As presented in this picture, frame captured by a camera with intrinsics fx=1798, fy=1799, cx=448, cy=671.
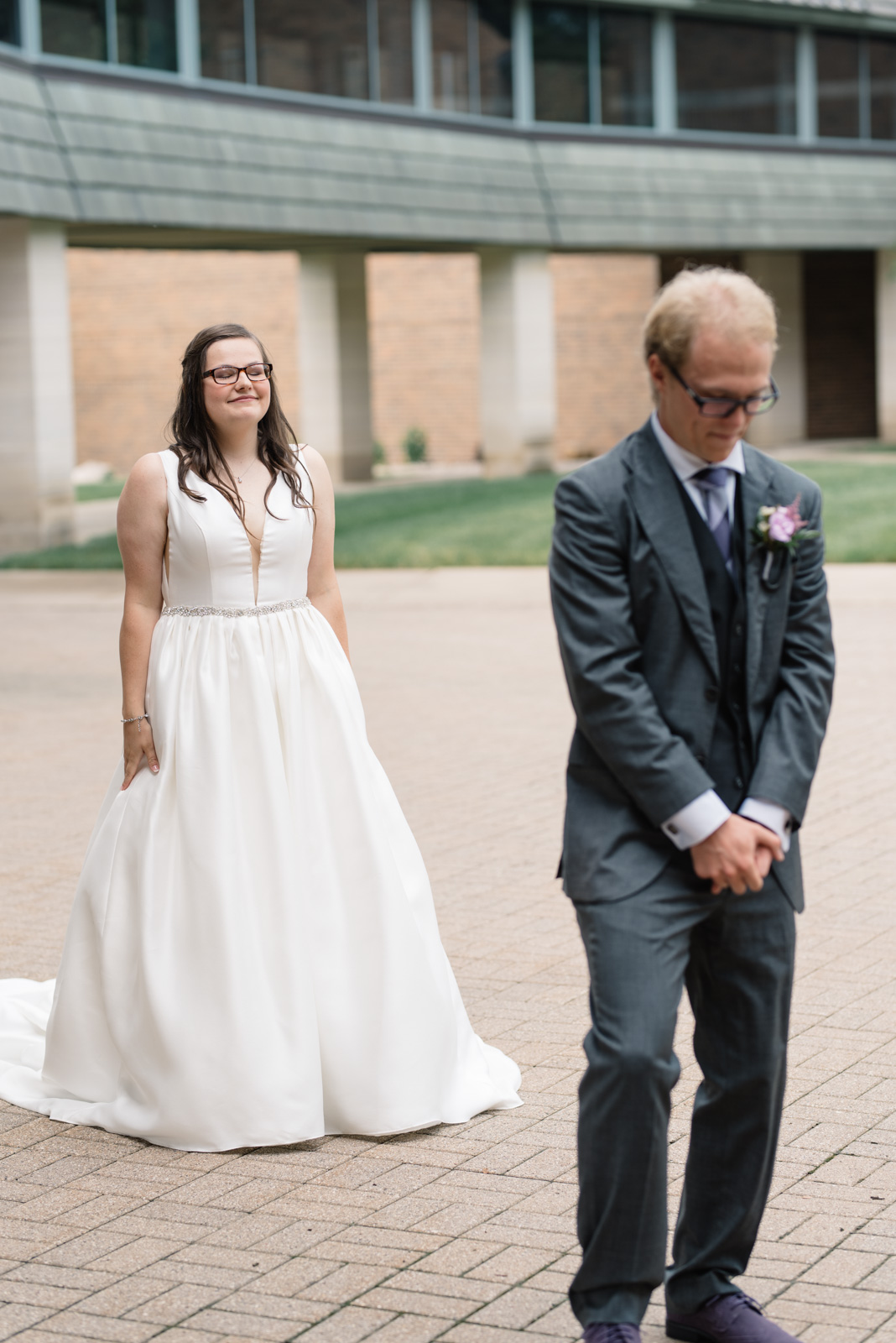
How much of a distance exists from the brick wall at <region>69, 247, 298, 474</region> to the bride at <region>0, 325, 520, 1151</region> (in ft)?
119

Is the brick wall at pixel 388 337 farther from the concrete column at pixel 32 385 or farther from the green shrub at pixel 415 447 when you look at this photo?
the concrete column at pixel 32 385

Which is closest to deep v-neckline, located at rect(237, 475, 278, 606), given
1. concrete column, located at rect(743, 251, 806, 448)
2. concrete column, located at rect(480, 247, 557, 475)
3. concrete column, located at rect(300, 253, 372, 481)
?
concrete column, located at rect(480, 247, 557, 475)

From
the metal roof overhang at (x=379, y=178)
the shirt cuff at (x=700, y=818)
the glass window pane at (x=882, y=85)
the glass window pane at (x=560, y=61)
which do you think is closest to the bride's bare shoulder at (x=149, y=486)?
the shirt cuff at (x=700, y=818)

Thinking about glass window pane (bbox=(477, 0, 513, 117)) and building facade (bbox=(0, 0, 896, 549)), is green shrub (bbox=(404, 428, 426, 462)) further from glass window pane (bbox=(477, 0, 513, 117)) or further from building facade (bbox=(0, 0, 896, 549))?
glass window pane (bbox=(477, 0, 513, 117))

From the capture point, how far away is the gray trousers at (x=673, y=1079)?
3.12m

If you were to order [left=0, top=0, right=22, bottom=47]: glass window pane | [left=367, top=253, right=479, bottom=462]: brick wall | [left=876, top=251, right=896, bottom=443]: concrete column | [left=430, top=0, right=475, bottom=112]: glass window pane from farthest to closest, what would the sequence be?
[left=367, top=253, right=479, bottom=462]: brick wall < [left=876, top=251, right=896, bottom=443]: concrete column < [left=430, top=0, right=475, bottom=112]: glass window pane < [left=0, top=0, right=22, bottom=47]: glass window pane

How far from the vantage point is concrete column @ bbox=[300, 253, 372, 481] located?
105 ft

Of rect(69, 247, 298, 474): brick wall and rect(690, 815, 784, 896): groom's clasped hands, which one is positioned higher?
rect(69, 247, 298, 474): brick wall

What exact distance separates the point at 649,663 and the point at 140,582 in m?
2.04

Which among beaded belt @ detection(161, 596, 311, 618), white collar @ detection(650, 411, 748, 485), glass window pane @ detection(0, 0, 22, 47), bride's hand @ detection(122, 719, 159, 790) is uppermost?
glass window pane @ detection(0, 0, 22, 47)

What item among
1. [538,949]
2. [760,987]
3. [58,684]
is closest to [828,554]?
[58,684]

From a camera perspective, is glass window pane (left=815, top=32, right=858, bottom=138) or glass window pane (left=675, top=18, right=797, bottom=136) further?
glass window pane (left=815, top=32, right=858, bottom=138)

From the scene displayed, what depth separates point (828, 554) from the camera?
20516mm

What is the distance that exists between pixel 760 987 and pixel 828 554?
17750mm
